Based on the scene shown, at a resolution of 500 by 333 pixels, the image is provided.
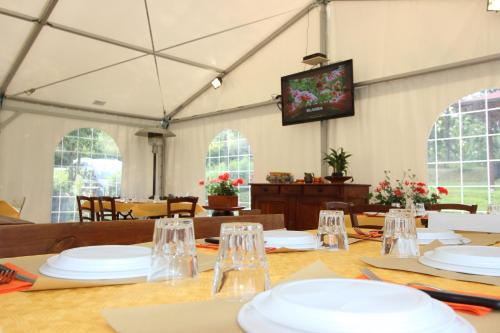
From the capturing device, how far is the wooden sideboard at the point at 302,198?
4863 mm

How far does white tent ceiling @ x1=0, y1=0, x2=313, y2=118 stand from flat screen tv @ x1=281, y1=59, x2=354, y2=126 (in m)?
1.20

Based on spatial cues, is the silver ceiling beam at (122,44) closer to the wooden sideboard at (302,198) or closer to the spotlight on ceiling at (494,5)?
the wooden sideboard at (302,198)

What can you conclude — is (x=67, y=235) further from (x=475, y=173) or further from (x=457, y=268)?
(x=475, y=173)

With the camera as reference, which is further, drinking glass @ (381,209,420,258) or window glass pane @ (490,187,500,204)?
window glass pane @ (490,187,500,204)

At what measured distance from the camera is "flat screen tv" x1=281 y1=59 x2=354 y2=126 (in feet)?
17.3

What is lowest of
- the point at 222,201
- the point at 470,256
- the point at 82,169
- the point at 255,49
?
the point at 222,201

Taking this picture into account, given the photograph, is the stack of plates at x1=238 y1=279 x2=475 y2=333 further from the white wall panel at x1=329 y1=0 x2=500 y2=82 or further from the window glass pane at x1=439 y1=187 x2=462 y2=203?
the white wall panel at x1=329 y1=0 x2=500 y2=82

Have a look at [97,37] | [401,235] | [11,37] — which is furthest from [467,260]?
[11,37]

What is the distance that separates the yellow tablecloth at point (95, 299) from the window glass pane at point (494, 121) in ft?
14.4

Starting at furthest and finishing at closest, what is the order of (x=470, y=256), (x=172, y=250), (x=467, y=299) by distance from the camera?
(x=470, y=256), (x=172, y=250), (x=467, y=299)

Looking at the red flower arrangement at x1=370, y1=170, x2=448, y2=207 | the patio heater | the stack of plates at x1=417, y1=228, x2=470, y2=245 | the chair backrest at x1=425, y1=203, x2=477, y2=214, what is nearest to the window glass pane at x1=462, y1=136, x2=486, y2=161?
the red flower arrangement at x1=370, y1=170, x2=448, y2=207

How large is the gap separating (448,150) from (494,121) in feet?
1.91

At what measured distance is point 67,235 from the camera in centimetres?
114

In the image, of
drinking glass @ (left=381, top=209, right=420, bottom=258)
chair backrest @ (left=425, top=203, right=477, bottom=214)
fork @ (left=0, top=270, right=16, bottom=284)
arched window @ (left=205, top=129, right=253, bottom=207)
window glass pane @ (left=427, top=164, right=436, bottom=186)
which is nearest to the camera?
fork @ (left=0, top=270, right=16, bottom=284)
